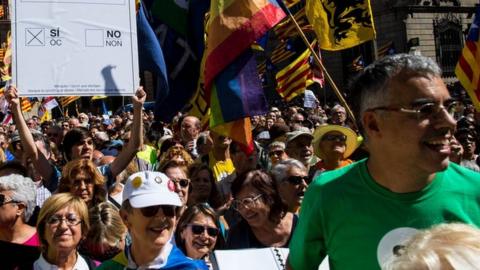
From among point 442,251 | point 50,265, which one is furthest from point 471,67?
point 442,251

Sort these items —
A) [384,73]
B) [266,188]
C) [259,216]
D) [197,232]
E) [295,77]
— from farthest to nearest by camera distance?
[295,77]
[266,188]
[259,216]
[197,232]
[384,73]

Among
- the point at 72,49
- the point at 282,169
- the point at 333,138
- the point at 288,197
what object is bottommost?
the point at 288,197

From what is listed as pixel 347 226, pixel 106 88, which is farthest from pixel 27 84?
pixel 347 226

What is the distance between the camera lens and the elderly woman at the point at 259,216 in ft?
13.7

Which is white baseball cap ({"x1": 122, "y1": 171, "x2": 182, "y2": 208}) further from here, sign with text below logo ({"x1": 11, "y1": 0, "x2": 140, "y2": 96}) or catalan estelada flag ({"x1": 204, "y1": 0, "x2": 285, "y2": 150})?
catalan estelada flag ({"x1": 204, "y1": 0, "x2": 285, "y2": 150})

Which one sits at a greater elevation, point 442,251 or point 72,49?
point 72,49

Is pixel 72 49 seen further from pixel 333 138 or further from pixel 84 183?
pixel 333 138

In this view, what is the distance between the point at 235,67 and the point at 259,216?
6.27 feet

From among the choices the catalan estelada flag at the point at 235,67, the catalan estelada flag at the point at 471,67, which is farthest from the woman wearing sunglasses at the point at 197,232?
the catalan estelada flag at the point at 471,67

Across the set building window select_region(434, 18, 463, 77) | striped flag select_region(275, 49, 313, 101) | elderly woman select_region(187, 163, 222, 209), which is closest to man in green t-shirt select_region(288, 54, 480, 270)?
elderly woman select_region(187, 163, 222, 209)

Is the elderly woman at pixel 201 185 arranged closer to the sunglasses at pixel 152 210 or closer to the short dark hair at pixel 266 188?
the short dark hair at pixel 266 188

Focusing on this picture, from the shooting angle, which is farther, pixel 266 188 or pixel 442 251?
pixel 266 188

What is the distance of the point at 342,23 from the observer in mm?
8242

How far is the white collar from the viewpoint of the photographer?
11.6 feet
